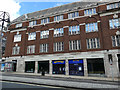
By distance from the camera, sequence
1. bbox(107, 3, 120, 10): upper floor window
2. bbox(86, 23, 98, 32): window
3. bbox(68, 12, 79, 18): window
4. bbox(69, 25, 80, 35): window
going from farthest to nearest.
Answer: bbox(68, 12, 79, 18): window
bbox(69, 25, 80, 35): window
bbox(86, 23, 98, 32): window
bbox(107, 3, 120, 10): upper floor window

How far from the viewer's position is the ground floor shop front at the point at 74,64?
16.7m

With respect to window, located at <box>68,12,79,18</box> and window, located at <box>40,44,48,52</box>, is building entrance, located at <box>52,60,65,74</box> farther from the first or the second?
window, located at <box>68,12,79,18</box>

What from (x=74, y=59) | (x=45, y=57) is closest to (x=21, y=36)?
(x=45, y=57)

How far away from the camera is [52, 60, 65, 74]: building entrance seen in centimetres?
2033

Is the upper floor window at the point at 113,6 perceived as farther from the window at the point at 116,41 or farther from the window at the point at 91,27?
the window at the point at 116,41

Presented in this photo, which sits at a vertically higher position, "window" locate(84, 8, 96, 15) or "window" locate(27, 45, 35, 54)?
"window" locate(84, 8, 96, 15)

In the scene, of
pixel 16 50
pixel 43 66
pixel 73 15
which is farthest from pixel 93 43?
pixel 16 50

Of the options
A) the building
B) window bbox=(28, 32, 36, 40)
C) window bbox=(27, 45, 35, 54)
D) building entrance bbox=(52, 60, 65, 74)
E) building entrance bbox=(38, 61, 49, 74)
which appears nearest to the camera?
the building

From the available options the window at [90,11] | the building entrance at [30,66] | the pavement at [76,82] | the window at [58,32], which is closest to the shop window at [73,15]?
the window at [90,11]

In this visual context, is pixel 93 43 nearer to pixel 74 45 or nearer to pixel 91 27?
pixel 91 27

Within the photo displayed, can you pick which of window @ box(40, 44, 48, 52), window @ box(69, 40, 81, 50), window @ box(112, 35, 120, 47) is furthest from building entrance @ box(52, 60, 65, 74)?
window @ box(112, 35, 120, 47)

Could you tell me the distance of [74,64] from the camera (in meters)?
19.5

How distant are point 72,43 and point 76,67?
5188 millimetres

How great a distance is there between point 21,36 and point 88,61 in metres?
19.2
